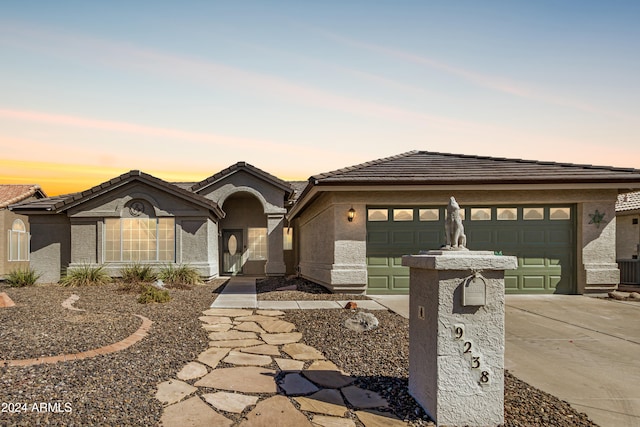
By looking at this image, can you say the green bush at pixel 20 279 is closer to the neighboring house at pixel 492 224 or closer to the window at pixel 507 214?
the neighboring house at pixel 492 224

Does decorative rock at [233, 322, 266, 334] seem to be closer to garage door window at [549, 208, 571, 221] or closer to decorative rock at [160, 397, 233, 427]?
decorative rock at [160, 397, 233, 427]

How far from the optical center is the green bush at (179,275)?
47.1 ft

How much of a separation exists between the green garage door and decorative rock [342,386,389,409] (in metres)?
7.34

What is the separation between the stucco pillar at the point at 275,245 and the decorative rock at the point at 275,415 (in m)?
14.8

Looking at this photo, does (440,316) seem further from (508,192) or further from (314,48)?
(508,192)

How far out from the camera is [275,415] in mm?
3820

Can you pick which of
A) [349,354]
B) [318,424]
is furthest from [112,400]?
[349,354]

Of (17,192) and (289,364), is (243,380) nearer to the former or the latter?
(289,364)

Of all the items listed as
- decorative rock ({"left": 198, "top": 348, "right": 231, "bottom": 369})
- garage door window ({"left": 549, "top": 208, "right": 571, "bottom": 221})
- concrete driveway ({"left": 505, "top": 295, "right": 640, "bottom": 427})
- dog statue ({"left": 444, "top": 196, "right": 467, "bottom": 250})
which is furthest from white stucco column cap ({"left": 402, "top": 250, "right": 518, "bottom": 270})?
garage door window ({"left": 549, "top": 208, "right": 571, "bottom": 221})

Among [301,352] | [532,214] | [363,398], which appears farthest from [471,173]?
[363,398]

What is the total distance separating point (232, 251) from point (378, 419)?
58.9 ft

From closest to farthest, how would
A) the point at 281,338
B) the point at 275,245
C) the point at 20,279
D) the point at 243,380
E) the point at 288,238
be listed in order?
the point at 243,380 < the point at 281,338 < the point at 20,279 < the point at 275,245 < the point at 288,238

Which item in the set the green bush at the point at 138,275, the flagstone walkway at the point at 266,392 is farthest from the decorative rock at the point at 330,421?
the green bush at the point at 138,275

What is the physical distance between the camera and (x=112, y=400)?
154 inches
